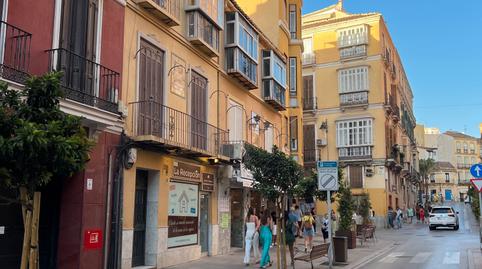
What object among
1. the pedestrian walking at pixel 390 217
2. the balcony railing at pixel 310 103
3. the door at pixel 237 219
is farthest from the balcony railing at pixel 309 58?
the door at pixel 237 219

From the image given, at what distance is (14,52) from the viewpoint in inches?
367

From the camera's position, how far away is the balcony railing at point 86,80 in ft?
33.8

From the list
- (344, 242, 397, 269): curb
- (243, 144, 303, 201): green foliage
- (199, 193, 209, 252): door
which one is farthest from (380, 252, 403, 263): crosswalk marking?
(199, 193, 209, 252): door

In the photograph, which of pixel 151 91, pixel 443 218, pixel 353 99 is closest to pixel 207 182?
pixel 151 91

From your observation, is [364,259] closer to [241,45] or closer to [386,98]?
[241,45]

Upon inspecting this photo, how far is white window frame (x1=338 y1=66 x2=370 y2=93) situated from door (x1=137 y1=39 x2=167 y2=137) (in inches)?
1120

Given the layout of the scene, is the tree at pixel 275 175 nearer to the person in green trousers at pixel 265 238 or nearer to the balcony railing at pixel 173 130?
the person in green trousers at pixel 265 238

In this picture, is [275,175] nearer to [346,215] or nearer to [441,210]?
[346,215]

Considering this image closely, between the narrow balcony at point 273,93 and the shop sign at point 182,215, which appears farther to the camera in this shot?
the narrow balcony at point 273,93

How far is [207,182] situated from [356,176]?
2501 centimetres

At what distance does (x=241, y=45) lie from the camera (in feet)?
63.8

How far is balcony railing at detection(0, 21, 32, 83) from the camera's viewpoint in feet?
29.0

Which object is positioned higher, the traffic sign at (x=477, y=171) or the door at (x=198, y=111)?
the door at (x=198, y=111)

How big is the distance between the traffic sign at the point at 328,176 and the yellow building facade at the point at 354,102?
2558cm
